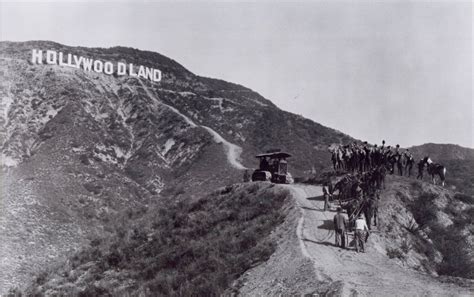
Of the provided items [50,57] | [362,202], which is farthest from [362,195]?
[50,57]

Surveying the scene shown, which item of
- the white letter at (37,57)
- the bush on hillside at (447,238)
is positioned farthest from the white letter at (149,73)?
the bush on hillside at (447,238)

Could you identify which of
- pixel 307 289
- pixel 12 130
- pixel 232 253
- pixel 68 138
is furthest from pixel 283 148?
pixel 307 289

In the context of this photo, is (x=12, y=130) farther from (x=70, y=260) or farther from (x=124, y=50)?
(x=124, y=50)

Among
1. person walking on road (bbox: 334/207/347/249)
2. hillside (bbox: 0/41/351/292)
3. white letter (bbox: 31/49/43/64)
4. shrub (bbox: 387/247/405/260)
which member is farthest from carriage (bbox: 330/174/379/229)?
white letter (bbox: 31/49/43/64)

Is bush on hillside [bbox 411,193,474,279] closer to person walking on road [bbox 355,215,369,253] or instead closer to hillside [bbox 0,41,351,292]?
person walking on road [bbox 355,215,369,253]

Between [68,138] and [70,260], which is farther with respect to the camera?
[68,138]
